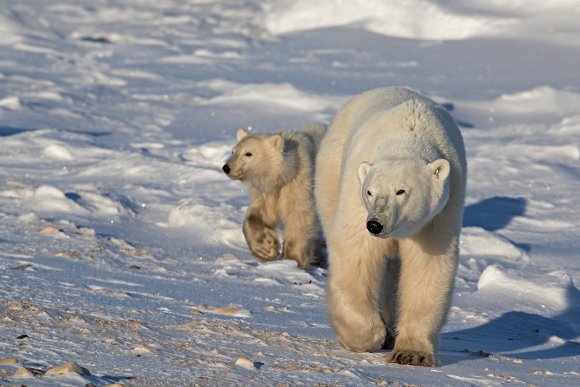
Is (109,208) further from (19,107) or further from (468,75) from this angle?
(468,75)

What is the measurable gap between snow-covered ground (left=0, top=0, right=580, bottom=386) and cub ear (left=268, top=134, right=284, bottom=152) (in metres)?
0.68

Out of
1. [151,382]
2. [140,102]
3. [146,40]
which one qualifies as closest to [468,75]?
[140,102]

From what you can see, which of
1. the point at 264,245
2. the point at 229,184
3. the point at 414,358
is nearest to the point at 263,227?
the point at 264,245

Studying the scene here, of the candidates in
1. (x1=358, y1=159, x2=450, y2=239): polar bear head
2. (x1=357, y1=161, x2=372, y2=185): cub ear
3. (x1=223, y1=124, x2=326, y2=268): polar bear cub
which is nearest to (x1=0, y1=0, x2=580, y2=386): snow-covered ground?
(x1=223, y1=124, x2=326, y2=268): polar bear cub

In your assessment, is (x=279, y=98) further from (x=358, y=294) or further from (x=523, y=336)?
(x=358, y=294)

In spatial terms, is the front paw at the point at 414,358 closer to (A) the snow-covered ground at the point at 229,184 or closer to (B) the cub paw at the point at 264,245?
(A) the snow-covered ground at the point at 229,184

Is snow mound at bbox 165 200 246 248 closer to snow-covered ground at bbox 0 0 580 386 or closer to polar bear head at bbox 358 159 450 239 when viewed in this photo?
snow-covered ground at bbox 0 0 580 386

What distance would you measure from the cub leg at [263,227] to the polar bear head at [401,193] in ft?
9.73

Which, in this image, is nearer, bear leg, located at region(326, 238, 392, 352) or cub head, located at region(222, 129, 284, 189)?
bear leg, located at region(326, 238, 392, 352)

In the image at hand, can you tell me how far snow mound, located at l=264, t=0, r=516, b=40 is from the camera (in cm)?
1762

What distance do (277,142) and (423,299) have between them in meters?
3.24

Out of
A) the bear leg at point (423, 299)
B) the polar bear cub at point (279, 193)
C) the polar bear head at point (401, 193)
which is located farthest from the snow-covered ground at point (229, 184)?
the polar bear head at point (401, 193)

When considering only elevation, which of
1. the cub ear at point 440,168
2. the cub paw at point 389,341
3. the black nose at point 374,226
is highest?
the cub ear at point 440,168

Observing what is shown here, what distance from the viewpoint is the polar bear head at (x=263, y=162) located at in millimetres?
7047
